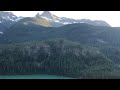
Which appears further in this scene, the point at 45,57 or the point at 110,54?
the point at 110,54

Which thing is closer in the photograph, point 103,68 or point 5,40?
point 103,68

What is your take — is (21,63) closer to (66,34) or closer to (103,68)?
(103,68)

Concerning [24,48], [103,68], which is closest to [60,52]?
[24,48]
